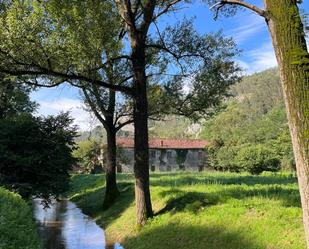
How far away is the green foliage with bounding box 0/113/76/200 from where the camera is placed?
61.3ft

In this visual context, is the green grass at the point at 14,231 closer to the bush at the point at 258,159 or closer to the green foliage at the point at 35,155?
the green foliage at the point at 35,155

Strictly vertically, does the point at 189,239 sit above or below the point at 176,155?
below

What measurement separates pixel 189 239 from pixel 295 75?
22.8 feet

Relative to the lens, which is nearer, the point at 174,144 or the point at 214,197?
the point at 214,197

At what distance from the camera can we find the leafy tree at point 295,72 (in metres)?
6.41

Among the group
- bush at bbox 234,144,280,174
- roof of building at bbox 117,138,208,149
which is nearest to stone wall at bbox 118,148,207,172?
roof of building at bbox 117,138,208,149

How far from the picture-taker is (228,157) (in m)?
65.4

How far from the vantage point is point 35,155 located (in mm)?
19297

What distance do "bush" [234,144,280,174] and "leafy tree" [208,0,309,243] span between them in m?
50.5

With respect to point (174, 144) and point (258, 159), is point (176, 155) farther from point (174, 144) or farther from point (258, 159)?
point (258, 159)

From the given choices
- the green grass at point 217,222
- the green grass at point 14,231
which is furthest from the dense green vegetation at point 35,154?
the green grass at point 14,231

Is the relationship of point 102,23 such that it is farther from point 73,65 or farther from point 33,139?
point 33,139

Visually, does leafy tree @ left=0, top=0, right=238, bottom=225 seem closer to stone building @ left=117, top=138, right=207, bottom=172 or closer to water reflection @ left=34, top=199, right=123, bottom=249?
water reflection @ left=34, top=199, right=123, bottom=249

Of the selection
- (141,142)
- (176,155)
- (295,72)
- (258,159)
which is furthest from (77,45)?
(176,155)
